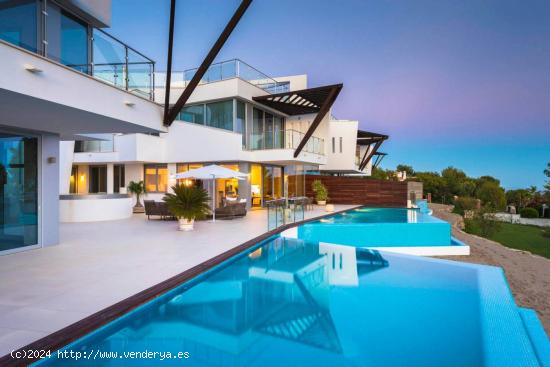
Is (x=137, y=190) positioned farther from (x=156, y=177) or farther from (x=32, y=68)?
(x=32, y=68)

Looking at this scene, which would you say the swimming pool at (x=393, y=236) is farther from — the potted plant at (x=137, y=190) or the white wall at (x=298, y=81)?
the white wall at (x=298, y=81)

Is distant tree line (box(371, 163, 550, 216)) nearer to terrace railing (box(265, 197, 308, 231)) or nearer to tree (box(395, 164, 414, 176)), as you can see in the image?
tree (box(395, 164, 414, 176))

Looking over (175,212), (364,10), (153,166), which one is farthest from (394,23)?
(175,212)

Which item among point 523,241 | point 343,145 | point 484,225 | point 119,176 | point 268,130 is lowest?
point 523,241

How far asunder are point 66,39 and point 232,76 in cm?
1264

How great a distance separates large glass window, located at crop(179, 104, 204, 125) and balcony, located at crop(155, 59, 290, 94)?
1475mm

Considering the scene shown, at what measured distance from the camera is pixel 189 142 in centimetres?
1925

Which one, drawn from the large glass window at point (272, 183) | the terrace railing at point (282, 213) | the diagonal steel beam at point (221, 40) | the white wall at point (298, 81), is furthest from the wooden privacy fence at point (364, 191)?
the diagonal steel beam at point (221, 40)

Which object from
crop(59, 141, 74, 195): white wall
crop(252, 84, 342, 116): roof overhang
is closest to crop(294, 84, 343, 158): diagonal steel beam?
crop(252, 84, 342, 116): roof overhang

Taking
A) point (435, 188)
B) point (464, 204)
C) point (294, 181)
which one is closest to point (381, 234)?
point (294, 181)

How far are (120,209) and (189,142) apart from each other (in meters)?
5.53

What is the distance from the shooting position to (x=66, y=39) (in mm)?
6848

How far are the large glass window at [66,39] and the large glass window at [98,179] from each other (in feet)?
52.1

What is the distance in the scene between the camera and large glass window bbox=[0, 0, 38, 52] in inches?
205
